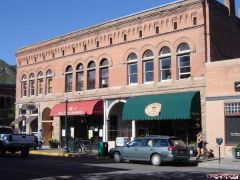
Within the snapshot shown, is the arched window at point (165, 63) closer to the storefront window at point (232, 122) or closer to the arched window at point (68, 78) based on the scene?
the storefront window at point (232, 122)

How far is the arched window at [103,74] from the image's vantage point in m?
36.6

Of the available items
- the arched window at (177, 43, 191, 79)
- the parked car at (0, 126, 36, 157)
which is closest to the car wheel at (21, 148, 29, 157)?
the parked car at (0, 126, 36, 157)

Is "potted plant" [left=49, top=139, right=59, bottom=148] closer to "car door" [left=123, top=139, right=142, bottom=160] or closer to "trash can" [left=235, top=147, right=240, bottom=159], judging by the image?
"car door" [left=123, top=139, right=142, bottom=160]

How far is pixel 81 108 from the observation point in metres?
37.2

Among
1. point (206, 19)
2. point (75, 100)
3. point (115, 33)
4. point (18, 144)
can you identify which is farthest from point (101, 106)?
point (206, 19)

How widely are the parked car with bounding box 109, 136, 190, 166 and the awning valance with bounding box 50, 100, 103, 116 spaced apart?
11.1 m

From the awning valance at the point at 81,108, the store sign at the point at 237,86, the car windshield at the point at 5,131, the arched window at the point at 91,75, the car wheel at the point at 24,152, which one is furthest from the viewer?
the arched window at the point at 91,75

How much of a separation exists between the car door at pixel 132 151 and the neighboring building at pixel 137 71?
5170 mm

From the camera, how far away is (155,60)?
32.3 m

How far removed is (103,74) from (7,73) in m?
A: 75.1

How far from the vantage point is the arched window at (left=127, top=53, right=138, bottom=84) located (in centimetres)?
3394

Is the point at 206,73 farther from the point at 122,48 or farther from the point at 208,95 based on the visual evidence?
the point at 122,48

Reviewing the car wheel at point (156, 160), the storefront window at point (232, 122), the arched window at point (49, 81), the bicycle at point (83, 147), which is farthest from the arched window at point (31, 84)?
the car wheel at point (156, 160)

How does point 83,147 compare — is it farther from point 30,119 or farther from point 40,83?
point 30,119
